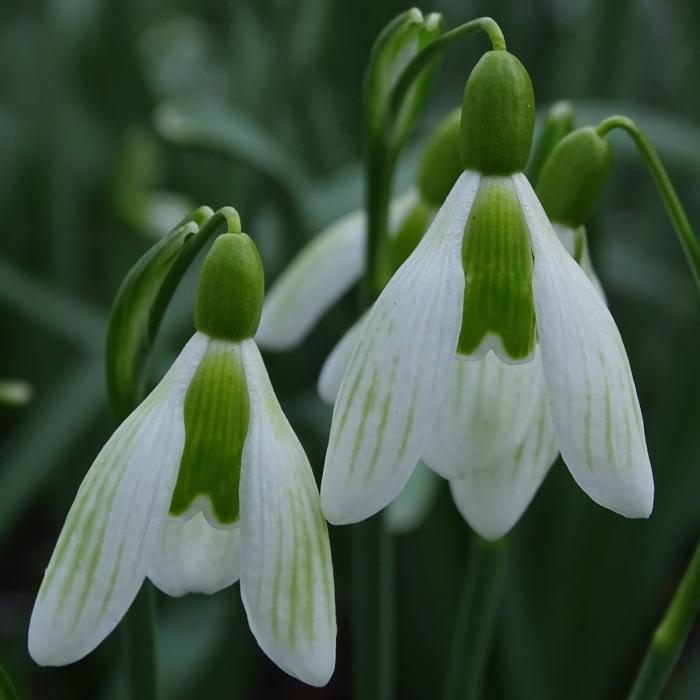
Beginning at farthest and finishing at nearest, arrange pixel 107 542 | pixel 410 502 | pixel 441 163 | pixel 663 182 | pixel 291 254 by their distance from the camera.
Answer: pixel 291 254
pixel 410 502
pixel 441 163
pixel 663 182
pixel 107 542

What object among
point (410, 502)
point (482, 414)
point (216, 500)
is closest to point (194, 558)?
point (216, 500)

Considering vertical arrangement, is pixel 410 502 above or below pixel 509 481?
below

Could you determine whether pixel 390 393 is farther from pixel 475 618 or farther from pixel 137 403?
pixel 475 618

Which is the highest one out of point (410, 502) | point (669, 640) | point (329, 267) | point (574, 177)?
point (574, 177)

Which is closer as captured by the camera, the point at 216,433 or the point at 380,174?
the point at 216,433

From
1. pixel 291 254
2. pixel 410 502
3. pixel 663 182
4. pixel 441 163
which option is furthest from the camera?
pixel 291 254

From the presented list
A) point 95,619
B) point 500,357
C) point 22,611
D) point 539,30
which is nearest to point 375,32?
point 539,30
